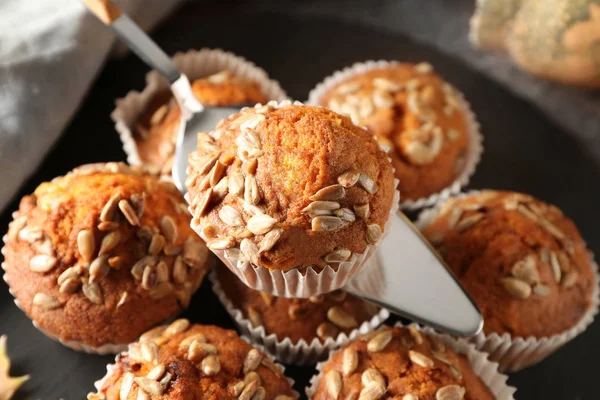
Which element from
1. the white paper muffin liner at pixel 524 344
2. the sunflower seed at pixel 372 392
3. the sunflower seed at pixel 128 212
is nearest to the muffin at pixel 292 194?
the sunflower seed at pixel 128 212

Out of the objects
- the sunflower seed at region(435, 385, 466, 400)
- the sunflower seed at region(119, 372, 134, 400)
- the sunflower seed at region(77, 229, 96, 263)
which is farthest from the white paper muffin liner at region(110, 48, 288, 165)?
the sunflower seed at region(435, 385, 466, 400)

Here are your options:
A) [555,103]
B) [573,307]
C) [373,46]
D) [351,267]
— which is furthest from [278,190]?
[555,103]

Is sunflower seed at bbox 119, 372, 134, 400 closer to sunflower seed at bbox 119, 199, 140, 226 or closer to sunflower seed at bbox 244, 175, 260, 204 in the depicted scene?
sunflower seed at bbox 119, 199, 140, 226

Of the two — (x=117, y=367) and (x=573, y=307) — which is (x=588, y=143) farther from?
(x=117, y=367)

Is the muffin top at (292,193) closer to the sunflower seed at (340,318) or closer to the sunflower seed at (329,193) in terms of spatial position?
the sunflower seed at (329,193)

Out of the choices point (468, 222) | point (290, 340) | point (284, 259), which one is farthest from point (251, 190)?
point (468, 222)

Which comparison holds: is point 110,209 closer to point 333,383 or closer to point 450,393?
point 333,383
